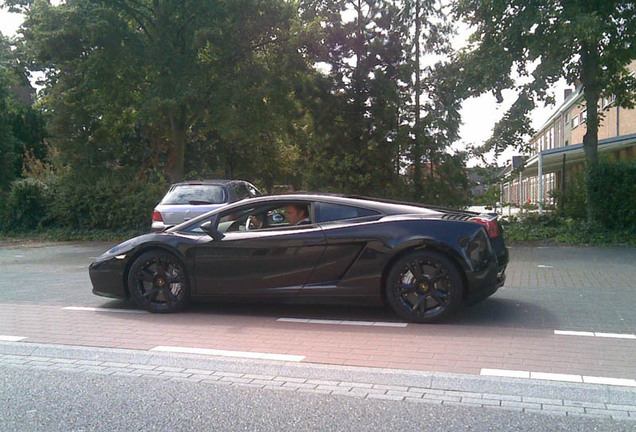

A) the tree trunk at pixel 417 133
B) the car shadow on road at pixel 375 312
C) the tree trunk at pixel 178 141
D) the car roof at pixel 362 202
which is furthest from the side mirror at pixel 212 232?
the tree trunk at pixel 178 141

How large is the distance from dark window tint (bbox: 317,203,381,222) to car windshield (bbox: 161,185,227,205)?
230 inches

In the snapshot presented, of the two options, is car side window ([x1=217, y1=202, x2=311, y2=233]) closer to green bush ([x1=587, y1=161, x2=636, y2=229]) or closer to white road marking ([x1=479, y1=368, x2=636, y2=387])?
white road marking ([x1=479, y1=368, x2=636, y2=387])

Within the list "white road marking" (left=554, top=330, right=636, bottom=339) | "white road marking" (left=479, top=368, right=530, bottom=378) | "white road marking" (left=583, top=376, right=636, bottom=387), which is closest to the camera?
"white road marking" (left=583, top=376, right=636, bottom=387)

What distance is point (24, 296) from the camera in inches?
338

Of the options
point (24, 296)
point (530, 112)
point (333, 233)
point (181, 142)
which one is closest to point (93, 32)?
point (181, 142)

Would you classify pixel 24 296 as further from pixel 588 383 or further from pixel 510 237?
pixel 510 237

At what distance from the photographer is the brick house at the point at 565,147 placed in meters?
15.9

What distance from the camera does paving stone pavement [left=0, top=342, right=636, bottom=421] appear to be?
13.5ft

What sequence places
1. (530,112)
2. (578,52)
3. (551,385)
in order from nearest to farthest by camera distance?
1. (551,385)
2. (578,52)
3. (530,112)

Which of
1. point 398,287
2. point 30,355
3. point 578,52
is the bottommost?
point 30,355

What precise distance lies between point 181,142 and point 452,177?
9.52 meters

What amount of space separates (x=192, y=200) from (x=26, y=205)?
10.7 metres

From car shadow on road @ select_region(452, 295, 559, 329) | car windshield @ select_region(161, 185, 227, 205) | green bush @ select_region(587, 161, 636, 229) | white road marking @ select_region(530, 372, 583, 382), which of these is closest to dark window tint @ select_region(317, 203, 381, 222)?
car shadow on road @ select_region(452, 295, 559, 329)

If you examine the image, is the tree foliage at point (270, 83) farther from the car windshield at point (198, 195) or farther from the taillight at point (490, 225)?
the taillight at point (490, 225)
